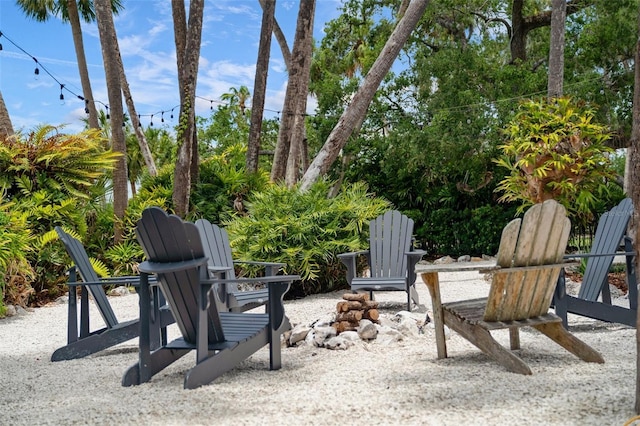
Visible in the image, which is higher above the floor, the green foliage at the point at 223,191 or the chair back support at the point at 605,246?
the green foliage at the point at 223,191

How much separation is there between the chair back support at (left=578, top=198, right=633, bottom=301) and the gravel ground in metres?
0.36

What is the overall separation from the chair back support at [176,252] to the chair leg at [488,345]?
5.06ft

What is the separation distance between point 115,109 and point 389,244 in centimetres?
576

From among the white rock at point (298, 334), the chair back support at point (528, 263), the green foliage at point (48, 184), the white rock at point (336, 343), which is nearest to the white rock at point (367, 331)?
the white rock at point (336, 343)

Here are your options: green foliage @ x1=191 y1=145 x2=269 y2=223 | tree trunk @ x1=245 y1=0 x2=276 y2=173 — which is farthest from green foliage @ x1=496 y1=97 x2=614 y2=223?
tree trunk @ x1=245 y1=0 x2=276 y2=173

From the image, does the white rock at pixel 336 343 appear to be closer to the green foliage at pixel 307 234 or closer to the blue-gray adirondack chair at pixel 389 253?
the blue-gray adirondack chair at pixel 389 253

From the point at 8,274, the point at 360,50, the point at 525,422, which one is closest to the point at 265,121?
the point at 360,50

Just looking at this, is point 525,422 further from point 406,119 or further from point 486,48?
point 486,48

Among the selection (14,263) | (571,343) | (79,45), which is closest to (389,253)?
(571,343)

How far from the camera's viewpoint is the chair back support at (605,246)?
532cm

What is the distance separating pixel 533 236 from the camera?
382 cm

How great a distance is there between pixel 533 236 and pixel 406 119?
10146 millimetres

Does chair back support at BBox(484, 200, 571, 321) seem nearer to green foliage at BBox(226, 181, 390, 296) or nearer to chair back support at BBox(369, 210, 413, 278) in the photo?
chair back support at BBox(369, 210, 413, 278)

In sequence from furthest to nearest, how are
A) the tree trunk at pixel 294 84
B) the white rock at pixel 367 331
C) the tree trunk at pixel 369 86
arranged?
the tree trunk at pixel 294 84 → the tree trunk at pixel 369 86 → the white rock at pixel 367 331
